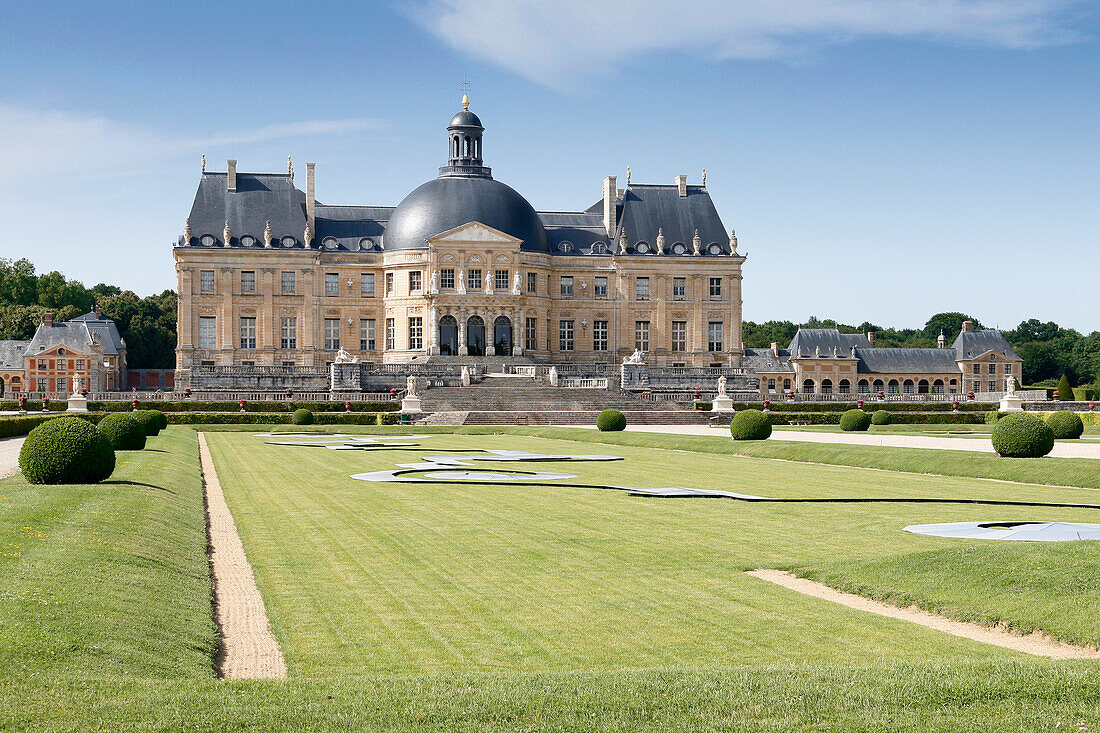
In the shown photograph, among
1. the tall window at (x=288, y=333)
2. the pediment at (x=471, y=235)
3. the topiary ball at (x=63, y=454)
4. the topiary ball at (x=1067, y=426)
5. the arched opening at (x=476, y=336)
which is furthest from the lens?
the tall window at (x=288, y=333)

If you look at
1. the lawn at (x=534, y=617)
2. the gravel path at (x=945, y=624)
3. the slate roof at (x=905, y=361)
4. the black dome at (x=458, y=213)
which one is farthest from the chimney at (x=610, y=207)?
the gravel path at (x=945, y=624)

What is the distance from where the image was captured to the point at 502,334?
80500mm

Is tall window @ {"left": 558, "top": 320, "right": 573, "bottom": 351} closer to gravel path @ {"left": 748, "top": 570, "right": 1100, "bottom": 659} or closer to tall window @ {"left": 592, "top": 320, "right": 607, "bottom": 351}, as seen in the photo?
tall window @ {"left": 592, "top": 320, "right": 607, "bottom": 351}

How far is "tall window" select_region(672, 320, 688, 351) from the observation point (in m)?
84.6

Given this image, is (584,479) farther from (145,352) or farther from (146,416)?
(145,352)

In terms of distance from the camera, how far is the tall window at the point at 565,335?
275 ft

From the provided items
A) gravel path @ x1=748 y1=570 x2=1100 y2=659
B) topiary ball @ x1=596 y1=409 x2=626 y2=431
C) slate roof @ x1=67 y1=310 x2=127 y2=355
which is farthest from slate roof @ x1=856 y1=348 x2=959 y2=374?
gravel path @ x1=748 y1=570 x2=1100 y2=659

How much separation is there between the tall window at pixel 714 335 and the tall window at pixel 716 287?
201cm

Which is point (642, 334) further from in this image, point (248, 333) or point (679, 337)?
point (248, 333)

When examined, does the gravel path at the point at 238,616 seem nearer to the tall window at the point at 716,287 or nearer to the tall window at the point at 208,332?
the tall window at the point at 208,332

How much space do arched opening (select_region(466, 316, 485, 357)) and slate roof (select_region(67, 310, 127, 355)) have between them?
39.8 m

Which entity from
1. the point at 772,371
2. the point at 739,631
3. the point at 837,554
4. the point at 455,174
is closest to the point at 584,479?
the point at 837,554

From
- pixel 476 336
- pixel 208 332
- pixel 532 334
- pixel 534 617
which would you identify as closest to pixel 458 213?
pixel 476 336

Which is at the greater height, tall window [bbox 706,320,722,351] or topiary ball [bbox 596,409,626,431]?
tall window [bbox 706,320,722,351]
